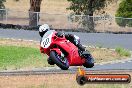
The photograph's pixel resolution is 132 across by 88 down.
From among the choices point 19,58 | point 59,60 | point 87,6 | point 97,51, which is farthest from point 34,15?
point 59,60

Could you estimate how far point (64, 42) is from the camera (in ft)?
23.7

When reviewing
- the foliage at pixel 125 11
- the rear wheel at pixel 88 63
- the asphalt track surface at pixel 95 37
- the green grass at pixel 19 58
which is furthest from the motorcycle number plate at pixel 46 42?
the foliage at pixel 125 11

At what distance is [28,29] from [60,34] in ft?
132

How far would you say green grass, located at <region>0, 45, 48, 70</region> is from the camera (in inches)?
1052

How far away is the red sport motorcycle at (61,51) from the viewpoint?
7.11 metres

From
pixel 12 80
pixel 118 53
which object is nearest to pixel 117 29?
pixel 118 53

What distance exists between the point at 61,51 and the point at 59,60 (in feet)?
0.54

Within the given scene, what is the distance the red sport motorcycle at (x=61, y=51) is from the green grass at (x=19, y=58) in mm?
18512

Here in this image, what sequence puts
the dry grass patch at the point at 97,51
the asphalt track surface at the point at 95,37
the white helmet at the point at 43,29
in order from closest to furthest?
the white helmet at the point at 43,29 < the dry grass patch at the point at 97,51 < the asphalt track surface at the point at 95,37

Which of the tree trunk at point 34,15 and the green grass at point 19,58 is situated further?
the tree trunk at point 34,15

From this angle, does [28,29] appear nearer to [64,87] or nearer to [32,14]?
[32,14]

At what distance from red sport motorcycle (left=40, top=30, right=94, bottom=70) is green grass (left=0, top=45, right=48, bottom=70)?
1851 cm

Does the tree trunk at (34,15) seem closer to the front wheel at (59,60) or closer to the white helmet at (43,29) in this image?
the white helmet at (43,29)

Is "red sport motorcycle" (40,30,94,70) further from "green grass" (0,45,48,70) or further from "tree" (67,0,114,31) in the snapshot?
"tree" (67,0,114,31)
